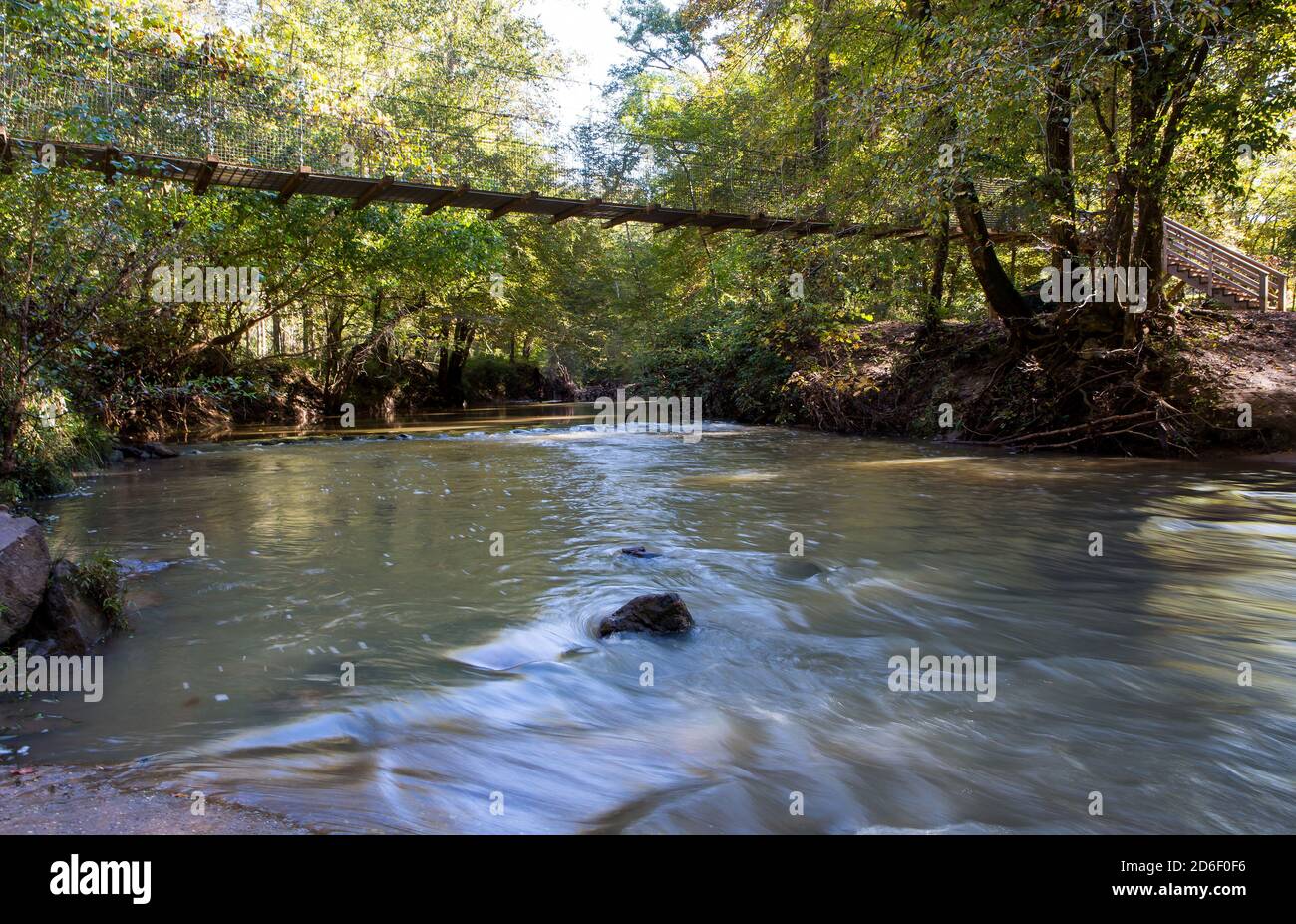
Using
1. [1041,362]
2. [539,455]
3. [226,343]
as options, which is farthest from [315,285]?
[1041,362]

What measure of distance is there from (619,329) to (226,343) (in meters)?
15.2

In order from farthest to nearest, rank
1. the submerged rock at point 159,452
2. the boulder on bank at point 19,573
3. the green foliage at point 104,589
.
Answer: the submerged rock at point 159,452, the green foliage at point 104,589, the boulder on bank at point 19,573

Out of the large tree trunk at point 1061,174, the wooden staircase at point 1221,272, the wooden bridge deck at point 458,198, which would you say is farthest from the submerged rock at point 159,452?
the wooden staircase at point 1221,272

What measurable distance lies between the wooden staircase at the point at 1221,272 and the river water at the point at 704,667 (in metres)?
9.25

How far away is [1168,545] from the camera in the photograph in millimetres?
5934

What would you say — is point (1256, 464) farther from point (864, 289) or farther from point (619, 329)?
point (619, 329)

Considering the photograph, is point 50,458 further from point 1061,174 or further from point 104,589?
point 1061,174

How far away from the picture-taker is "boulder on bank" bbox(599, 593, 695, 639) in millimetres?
3996

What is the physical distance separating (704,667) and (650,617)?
0.51m

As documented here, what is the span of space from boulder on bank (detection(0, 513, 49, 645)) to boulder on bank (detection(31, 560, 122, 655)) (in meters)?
0.07

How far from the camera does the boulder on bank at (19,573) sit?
10.2 ft

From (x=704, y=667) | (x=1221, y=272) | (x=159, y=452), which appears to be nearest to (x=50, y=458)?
(x=159, y=452)

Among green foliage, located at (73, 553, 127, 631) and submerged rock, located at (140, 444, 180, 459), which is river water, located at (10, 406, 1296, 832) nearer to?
green foliage, located at (73, 553, 127, 631)

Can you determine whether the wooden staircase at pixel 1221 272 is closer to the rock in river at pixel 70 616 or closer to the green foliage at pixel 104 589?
the green foliage at pixel 104 589
